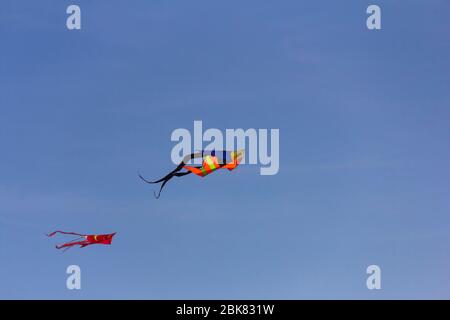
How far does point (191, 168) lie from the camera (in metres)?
48.6

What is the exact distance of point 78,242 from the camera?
47.5 meters
